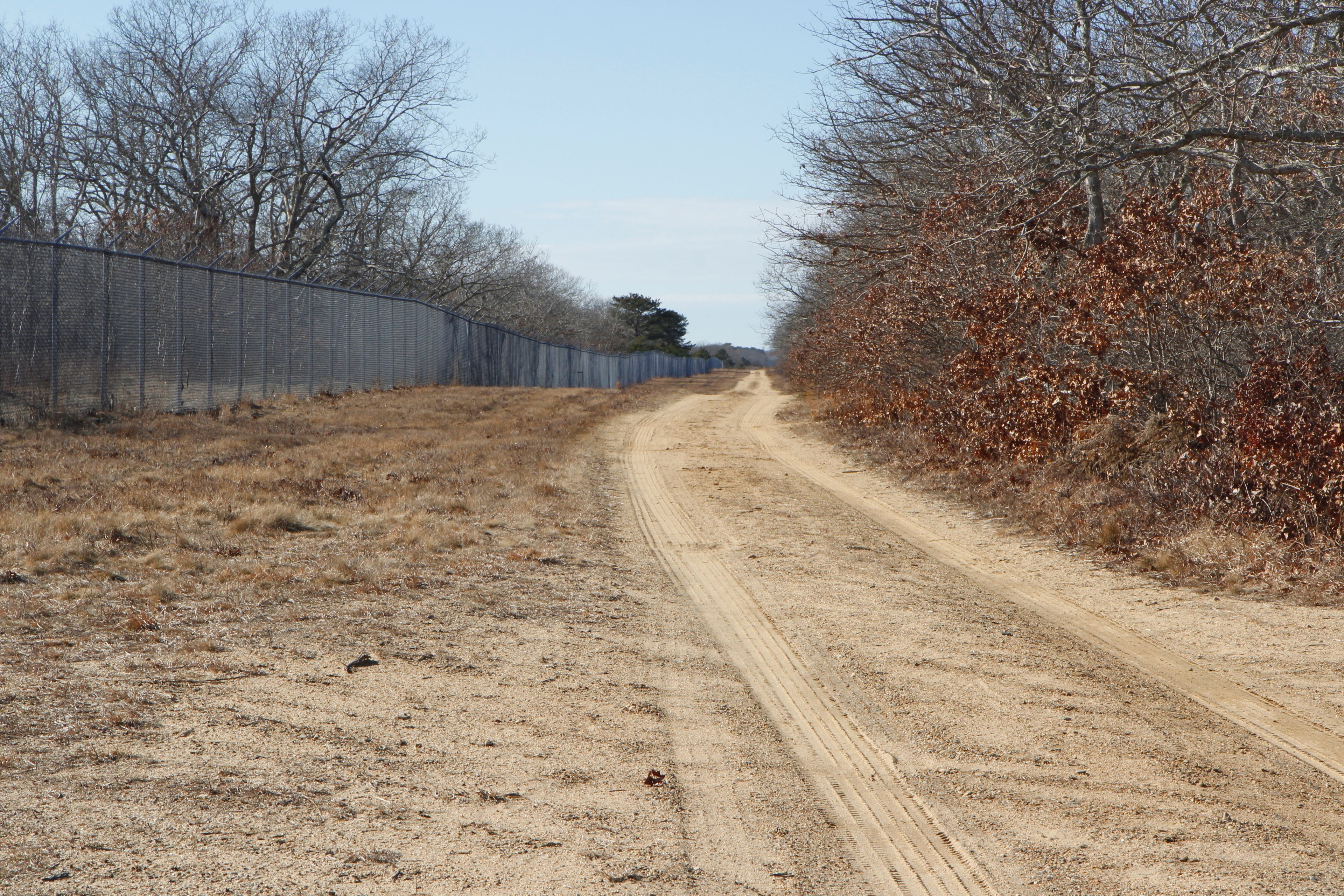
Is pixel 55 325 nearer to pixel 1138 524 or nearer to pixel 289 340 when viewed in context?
pixel 289 340

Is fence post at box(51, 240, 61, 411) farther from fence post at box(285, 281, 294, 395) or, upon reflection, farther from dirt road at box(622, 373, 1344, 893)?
dirt road at box(622, 373, 1344, 893)

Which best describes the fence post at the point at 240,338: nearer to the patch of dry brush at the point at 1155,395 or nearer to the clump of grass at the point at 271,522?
the clump of grass at the point at 271,522

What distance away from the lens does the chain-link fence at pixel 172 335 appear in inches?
574

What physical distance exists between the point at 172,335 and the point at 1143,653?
16.4m

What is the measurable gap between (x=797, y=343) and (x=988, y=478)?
75.4 feet

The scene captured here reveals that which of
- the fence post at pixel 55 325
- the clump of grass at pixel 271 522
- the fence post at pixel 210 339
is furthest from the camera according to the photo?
the fence post at pixel 210 339

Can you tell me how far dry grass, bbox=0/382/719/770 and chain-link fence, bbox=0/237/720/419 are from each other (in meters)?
0.78

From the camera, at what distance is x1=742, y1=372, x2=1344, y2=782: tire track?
4.49m

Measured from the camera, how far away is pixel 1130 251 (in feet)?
34.0

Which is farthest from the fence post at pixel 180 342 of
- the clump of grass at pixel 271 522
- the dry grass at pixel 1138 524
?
the dry grass at pixel 1138 524

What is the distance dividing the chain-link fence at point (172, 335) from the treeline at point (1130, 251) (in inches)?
428

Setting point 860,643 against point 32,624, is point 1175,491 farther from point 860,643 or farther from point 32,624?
point 32,624

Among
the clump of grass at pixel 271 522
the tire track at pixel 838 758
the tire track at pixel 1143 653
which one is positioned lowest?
the tire track at pixel 838 758

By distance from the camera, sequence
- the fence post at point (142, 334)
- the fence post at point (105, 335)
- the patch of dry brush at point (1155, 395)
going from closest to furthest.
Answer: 1. the patch of dry brush at point (1155, 395)
2. the fence post at point (105, 335)
3. the fence post at point (142, 334)
